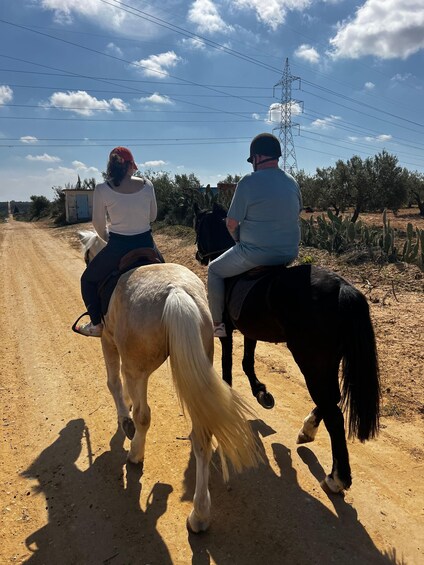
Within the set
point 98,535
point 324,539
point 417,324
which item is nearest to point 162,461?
point 98,535

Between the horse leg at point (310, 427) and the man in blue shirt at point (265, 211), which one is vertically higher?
the man in blue shirt at point (265, 211)

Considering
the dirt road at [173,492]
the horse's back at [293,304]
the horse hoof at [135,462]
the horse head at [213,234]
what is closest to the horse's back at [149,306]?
the horse's back at [293,304]

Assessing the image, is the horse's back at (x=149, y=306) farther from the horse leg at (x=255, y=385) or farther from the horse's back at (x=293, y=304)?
the horse leg at (x=255, y=385)

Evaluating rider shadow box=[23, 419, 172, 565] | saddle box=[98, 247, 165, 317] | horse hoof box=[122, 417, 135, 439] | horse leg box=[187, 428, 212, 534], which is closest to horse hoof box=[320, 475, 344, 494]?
horse leg box=[187, 428, 212, 534]

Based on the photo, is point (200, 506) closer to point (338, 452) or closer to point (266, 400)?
point (338, 452)

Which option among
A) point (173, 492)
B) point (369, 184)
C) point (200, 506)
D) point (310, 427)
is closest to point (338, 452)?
point (310, 427)

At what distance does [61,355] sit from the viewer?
18.5 ft

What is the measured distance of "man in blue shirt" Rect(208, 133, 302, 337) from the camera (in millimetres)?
3312

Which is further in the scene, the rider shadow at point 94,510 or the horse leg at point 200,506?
the horse leg at point 200,506

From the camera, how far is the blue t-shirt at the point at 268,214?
3309mm

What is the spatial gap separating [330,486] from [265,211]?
2374 mm

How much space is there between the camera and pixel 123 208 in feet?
11.8

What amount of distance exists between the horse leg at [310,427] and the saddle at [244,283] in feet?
3.78

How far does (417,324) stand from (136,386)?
190 inches
